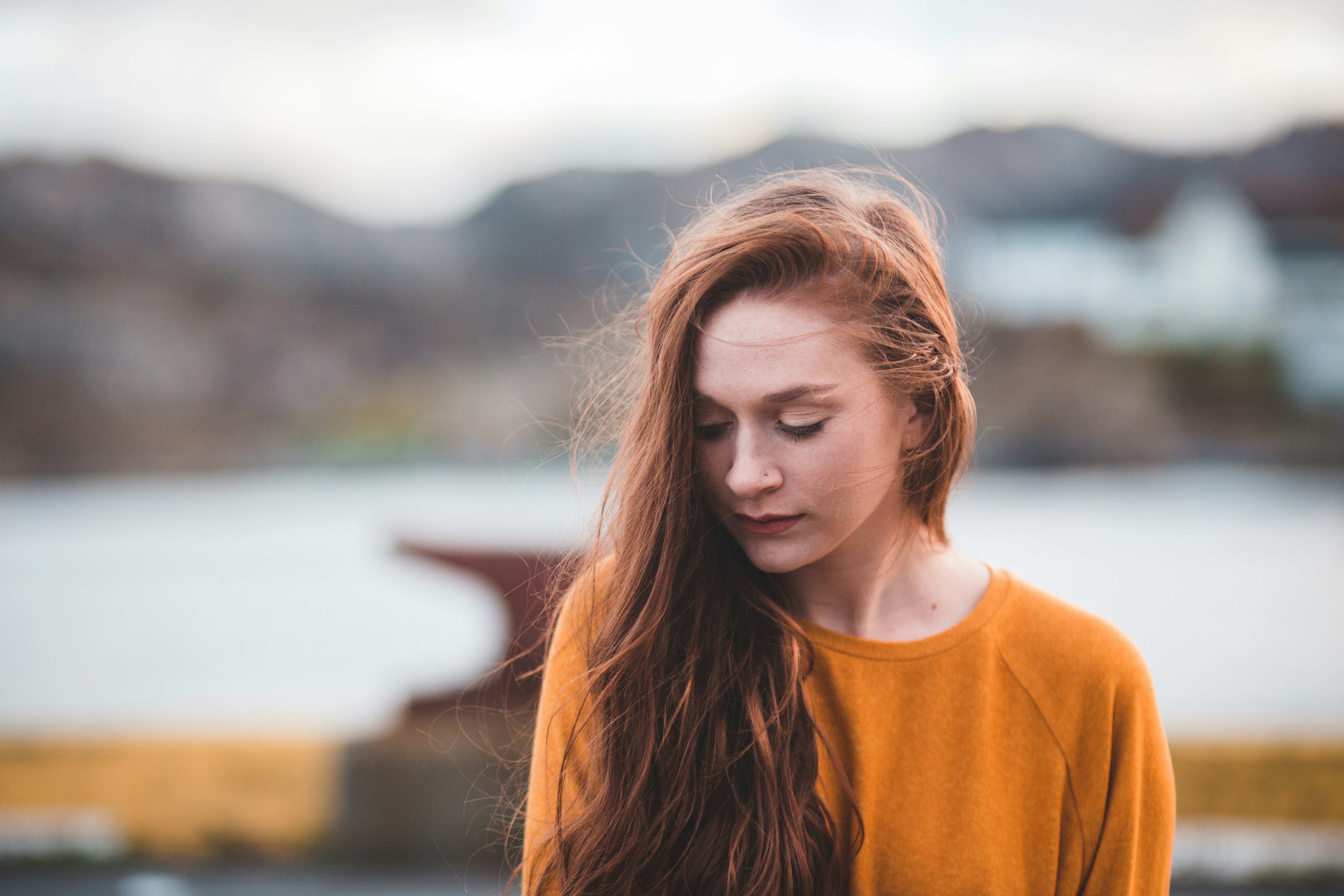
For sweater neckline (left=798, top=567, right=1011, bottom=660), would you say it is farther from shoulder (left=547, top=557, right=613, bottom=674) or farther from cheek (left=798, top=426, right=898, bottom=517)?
shoulder (left=547, top=557, right=613, bottom=674)

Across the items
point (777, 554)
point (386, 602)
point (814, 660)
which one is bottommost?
point (386, 602)

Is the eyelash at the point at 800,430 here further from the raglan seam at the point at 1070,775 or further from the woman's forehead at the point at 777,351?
the raglan seam at the point at 1070,775

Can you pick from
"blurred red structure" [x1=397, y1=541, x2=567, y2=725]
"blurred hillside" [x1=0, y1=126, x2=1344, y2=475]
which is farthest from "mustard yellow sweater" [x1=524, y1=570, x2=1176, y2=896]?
"blurred hillside" [x1=0, y1=126, x2=1344, y2=475]

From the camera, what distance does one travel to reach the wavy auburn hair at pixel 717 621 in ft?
3.84

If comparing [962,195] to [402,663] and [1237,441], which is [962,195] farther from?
[402,663]

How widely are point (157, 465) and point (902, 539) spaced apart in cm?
3449

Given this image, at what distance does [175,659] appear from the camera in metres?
7.21

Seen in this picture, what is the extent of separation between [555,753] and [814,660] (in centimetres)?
42

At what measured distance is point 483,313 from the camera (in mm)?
36438

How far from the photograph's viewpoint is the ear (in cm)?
126

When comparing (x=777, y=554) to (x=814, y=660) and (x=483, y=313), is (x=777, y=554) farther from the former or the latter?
(x=483, y=313)

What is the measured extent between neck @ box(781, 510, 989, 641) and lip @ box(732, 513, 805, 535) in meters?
0.16

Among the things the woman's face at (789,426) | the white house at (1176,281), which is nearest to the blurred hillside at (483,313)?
the white house at (1176,281)

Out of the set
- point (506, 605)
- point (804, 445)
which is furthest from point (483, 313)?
point (804, 445)
